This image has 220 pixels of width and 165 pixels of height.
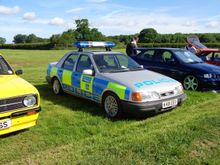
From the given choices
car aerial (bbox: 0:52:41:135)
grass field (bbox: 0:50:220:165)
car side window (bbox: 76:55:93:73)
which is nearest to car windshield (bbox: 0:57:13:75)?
car aerial (bbox: 0:52:41:135)

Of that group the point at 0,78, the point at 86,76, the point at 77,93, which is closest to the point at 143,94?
the point at 86,76

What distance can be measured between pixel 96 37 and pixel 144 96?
8750 cm

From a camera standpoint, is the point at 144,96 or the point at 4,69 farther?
the point at 4,69

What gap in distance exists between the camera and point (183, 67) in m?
8.84

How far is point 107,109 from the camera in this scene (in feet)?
19.6

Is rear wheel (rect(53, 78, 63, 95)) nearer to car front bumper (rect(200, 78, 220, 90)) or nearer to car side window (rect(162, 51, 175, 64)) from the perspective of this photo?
car side window (rect(162, 51, 175, 64))

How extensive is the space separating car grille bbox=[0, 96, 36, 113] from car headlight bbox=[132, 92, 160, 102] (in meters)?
2.19

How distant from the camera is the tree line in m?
64.4

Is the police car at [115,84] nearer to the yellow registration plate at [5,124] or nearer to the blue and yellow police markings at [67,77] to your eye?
the blue and yellow police markings at [67,77]

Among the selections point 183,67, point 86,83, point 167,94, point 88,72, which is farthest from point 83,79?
point 183,67

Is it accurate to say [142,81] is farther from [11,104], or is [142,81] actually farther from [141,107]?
[11,104]

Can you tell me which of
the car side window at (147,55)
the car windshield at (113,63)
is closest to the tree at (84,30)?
the car side window at (147,55)

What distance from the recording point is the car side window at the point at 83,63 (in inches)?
266

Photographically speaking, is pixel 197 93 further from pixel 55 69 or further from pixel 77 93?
pixel 55 69
